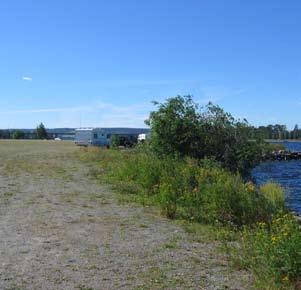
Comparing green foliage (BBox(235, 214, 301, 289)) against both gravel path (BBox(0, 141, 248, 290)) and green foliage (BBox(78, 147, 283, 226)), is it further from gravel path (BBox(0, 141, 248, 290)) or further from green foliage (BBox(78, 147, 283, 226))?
green foliage (BBox(78, 147, 283, 226))

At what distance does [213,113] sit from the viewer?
79.2ft

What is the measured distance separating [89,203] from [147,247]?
568 centimetres

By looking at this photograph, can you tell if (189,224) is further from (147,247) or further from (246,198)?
(147,247)

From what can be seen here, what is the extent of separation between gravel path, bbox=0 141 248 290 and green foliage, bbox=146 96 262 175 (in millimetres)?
10132

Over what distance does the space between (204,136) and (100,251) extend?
1586 centimetres

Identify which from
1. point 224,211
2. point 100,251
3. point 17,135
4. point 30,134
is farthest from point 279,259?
point 30,134

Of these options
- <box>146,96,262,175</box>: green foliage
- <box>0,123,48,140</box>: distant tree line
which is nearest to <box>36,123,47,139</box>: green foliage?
<box>0,123,48,140</box>: distant tree line

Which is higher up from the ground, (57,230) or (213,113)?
(213,113)

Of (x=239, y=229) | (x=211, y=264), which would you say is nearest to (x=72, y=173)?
(x=239, y=229)

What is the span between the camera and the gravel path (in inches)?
266

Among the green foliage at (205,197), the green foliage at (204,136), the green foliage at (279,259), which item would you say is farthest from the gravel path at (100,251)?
the green foliage at (204,136)

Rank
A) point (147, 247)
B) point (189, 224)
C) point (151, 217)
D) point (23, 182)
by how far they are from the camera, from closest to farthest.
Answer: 1. point (147, 247)
2. point (189, 224)
3. point (151, 217)
4. point (23, 182)

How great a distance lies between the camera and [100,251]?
8344 mm

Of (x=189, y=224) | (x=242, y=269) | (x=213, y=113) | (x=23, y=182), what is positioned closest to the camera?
(x=242, y=269)
